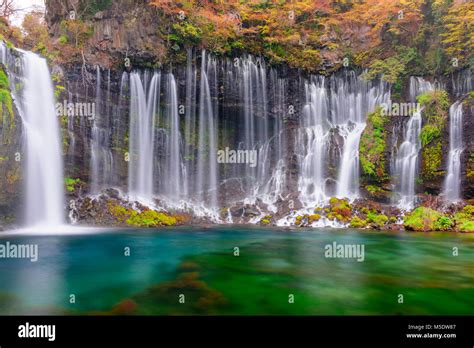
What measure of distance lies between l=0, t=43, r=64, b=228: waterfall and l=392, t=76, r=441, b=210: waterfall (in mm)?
20068

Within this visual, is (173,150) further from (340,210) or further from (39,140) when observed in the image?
(340,210)

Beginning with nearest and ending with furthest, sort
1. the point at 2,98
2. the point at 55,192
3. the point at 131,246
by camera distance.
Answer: the point at 131,246 → the point at 2,98 → the point at 55,192

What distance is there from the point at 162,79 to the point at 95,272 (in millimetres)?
17470

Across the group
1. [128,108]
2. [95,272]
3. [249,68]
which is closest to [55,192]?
[128,108]

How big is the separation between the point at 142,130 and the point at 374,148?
50.3 feet

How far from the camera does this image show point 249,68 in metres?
25.8

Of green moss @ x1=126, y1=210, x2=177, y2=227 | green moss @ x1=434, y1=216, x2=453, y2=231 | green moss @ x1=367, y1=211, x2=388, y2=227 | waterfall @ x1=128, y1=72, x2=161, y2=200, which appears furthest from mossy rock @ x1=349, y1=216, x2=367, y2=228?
waterfall @ x1=128, y1=72, x2=161, y2=200

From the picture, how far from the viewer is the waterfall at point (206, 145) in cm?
2511

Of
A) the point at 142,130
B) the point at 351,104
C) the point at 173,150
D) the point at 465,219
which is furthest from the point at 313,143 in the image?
the point at 142,130

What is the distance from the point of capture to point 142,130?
80.4 ft

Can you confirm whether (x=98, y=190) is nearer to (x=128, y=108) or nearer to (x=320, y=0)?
(x=128, y=108)

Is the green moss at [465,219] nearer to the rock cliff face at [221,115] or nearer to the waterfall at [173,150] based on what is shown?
the rock cliff face at [221,115]

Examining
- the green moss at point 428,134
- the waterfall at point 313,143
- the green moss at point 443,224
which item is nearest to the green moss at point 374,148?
the green moss at point 428,134

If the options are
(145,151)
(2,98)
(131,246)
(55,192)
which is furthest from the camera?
(145,151)
